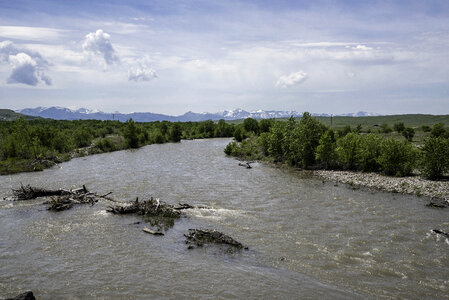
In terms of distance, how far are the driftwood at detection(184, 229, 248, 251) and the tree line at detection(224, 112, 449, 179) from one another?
1176 inches

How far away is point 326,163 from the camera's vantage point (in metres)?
50.6

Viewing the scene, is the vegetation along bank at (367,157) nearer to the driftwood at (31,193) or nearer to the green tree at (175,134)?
the driftwood at (31,193)

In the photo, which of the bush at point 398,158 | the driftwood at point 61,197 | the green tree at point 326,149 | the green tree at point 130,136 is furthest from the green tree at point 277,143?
the green tree at point 130,136

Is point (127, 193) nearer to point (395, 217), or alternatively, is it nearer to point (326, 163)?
point (395, 217)

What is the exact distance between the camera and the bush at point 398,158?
40.5 meters

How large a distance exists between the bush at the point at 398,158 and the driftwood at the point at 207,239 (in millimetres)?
30079

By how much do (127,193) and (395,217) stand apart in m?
27.6

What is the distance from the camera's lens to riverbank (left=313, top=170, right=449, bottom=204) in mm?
33156

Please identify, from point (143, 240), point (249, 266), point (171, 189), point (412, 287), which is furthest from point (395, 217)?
point (171, 189)

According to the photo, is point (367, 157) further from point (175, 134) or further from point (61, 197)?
point (175, 134)

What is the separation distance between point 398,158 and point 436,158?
4813 mm

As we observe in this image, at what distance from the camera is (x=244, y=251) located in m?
19.7

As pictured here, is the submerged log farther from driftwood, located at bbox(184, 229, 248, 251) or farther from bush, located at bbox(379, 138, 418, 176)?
bush, located at bbox(379, 138, 418, 176)

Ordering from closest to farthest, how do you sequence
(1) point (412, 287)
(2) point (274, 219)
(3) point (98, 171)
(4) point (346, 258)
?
(1) point (412, 287)
(4) point (346, 258)
(2) point (274, 219)
(3) point (98, 171)
